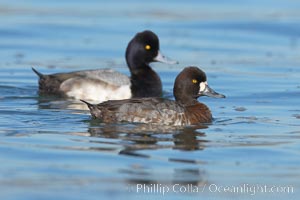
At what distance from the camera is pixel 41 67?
13891 mm

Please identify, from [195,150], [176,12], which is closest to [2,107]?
[195,150]

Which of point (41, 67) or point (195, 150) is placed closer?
point (195, 150)

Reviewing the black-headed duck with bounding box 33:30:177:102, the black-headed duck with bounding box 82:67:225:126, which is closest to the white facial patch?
the black-headed duck with bounding box 82:67:225:126

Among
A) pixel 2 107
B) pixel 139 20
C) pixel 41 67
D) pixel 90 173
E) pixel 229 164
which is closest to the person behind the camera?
pixel 90 173

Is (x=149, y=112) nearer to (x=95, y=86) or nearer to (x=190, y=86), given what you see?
(x=190, y=86)

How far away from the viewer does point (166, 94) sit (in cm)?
1251

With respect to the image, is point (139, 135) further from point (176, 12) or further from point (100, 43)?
point (176, 12)

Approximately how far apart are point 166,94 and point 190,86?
2.63 meters

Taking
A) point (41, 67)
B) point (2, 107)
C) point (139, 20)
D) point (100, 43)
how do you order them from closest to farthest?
point (2, 107) → point (41, 67) → point (100, 43) → point (139, 20)

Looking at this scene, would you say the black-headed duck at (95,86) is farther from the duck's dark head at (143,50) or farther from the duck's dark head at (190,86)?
the duck's dark head at (190,86)

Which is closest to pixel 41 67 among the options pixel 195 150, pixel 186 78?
pixel 186 78

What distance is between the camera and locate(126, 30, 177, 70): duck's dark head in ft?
41.5

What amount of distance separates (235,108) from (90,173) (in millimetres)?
3979

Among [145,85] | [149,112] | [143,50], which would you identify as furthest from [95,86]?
[149,112]
